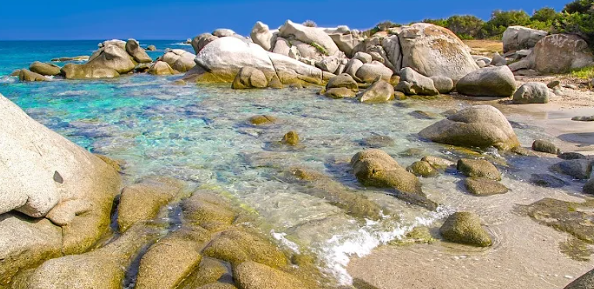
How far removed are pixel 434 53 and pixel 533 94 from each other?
22.0 ft

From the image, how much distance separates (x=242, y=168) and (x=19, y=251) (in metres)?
3.78

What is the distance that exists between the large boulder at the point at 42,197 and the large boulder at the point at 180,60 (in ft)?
71.8

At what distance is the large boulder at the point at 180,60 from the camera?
2633 cm

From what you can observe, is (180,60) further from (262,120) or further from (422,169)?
(422,169)

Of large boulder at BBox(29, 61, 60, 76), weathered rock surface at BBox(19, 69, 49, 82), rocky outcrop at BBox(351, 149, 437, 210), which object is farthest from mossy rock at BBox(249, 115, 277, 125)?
large boulder at BBox(29, 61, 60, 76)

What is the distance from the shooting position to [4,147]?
13.4 feet

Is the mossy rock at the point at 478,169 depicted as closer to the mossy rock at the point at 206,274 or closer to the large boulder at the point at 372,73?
the mossy rock at the point at 206,274

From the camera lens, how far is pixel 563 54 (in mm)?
19938

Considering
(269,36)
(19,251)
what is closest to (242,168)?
(19,251)

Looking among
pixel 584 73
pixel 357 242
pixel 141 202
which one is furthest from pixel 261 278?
pixel 584 73

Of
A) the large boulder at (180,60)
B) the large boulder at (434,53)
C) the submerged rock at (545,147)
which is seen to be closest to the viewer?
the submerged rock at (545,147)

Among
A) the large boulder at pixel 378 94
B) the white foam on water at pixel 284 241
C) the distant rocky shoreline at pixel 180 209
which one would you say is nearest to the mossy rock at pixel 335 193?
the distant rocky shoreline at pixel 180 209

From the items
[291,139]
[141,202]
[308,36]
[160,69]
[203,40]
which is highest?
[308,36]

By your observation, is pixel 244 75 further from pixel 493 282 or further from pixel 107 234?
pixel 493 282
